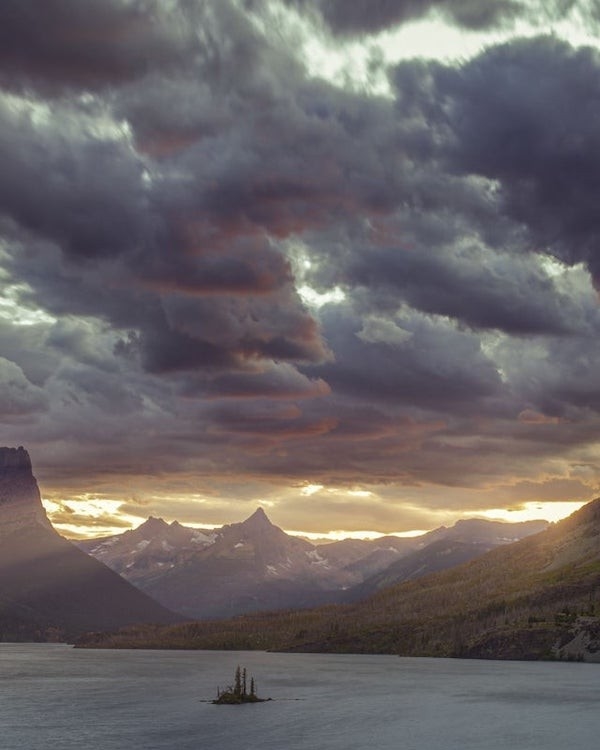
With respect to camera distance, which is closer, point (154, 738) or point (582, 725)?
point (154, 738)

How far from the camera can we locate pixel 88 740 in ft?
589

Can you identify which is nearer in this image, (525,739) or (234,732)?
(525,739)

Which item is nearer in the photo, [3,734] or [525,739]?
[525,739]

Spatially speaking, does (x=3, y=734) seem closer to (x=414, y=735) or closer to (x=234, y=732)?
(x=234, y=732)

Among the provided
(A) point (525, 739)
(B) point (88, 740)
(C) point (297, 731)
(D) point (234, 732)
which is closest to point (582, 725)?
(A) point (525, 739)

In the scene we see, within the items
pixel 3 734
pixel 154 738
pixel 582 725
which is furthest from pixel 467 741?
pixel 3 734

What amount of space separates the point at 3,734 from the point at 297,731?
186 ft

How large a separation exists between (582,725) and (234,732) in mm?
68733

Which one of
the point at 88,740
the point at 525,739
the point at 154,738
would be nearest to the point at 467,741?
the point at 525,739

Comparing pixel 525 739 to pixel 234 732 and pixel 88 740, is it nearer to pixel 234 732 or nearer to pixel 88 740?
pixel 234 732

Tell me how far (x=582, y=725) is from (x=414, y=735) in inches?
1401

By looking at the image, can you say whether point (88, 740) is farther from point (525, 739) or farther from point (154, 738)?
point (525, 739)

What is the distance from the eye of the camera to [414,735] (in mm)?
186625

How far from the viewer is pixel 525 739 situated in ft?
585
